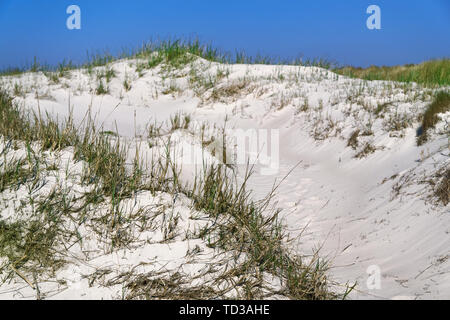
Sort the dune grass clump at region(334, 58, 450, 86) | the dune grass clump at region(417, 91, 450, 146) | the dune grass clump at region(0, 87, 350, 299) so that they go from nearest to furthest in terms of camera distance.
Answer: the dune grass clump at region(0, 87, 350, 299) < the dune grass clump at region(417, 91, 450, 146) < the dune grass clump at region(334, 58, 450, 86)

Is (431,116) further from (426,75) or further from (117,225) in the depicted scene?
(426,75)

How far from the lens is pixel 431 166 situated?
4.27m

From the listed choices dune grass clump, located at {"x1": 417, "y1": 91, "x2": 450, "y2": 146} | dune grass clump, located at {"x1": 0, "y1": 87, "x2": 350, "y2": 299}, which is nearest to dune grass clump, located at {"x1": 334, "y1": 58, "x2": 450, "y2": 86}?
dune grass clump, located at {"x1": 417, "y1": 91, "x2": 450, "y2": 146}

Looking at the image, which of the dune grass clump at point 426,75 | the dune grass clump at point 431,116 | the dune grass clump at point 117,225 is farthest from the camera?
the dune grass clump at point 426,75

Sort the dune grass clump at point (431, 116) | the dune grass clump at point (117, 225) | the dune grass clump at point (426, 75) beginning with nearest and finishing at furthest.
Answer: the dune grass clump at point (117, 225) → the dune grass clump at point (431, 116) → the dune grass clump at point (426, 75)

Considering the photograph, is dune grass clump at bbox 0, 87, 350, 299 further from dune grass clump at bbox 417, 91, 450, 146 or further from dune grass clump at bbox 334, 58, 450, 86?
dune grass clump at bbox 334, 58, 450, 86

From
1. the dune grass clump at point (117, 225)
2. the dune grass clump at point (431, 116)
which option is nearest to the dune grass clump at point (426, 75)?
Answer: the dune grass clump at point (431, 116)

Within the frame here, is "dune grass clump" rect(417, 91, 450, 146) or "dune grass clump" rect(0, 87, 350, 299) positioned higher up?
"dune grass clump" rect(417, 91, 450, 146)

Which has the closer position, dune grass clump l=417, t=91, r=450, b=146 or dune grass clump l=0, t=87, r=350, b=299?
dune grass clump l=0, t=87, r=350, b=299

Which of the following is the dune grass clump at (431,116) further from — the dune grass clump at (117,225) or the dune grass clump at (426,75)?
the dune grass clump at (117,225)

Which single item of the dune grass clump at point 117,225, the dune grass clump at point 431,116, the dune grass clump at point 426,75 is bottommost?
the dune grass clump at point 117,225

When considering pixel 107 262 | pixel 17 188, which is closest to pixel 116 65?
pixel 17 188
